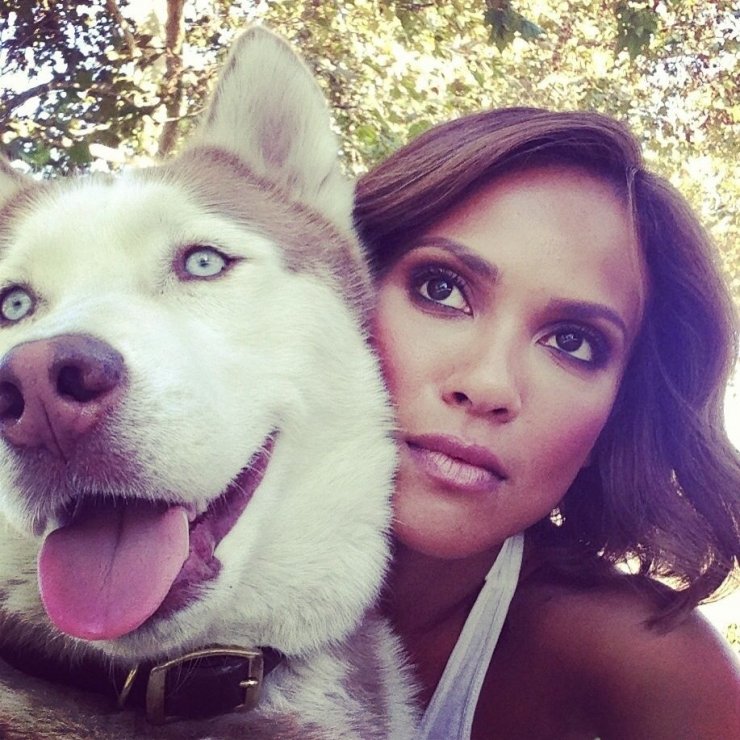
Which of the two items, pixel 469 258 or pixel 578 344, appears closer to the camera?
pixel 469 258

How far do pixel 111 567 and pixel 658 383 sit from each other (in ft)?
4.52

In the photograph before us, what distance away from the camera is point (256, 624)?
148 cm

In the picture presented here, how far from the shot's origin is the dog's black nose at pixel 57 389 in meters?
1.15

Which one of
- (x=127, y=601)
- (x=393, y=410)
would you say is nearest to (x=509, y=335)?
(x=393, y=410)

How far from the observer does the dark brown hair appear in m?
1.92

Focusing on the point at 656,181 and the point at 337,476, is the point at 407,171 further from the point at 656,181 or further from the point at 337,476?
the point at 337,476

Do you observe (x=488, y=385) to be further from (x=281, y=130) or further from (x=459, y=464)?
(x=281, y=130)

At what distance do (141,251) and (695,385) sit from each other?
4.38ft

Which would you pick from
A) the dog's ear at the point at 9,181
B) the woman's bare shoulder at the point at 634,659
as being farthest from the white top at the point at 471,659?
the dog's ear at the point at 9,181

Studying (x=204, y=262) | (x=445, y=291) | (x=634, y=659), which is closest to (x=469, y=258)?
(x=445, y=291)

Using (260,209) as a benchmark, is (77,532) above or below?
below

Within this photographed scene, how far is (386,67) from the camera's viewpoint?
16.4 ft

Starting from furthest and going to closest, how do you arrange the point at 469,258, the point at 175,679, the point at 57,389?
the point at 469,258, the point at 175,679, the point at 57,389

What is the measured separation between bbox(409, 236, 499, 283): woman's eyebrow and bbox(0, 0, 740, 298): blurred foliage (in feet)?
5.21
